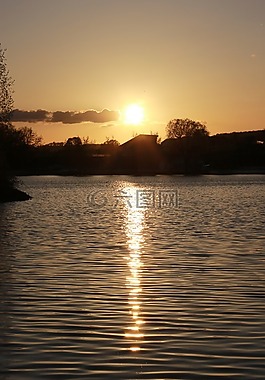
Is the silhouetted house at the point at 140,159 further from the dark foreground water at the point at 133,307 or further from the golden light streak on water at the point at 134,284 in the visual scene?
the dark foreground water at the point at 133,307

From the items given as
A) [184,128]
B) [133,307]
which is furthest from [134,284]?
[184,128]

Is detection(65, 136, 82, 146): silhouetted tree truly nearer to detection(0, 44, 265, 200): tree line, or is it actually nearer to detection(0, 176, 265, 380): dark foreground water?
detection(0, 44, 265, 200): tree line

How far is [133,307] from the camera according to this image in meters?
13.3

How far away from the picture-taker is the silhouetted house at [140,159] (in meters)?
179

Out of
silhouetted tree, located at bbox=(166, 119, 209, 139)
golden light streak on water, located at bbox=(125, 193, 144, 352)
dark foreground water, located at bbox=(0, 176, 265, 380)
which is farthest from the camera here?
silhouetted tree, located at bbox=(166, 119, 209, 139)

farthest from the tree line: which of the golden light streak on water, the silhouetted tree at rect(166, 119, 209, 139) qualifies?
the golden light streak on water

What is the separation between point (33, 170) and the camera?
161000 millimetres

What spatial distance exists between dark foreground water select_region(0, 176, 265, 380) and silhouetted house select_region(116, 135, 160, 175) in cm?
15194

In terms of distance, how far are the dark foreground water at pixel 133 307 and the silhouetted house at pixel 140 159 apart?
152 metres

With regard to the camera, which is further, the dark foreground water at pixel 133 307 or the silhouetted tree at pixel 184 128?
the silhouetted tree at pixel 184 128

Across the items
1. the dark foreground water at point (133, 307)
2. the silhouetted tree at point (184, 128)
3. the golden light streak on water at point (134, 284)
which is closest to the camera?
the dark foreground water at point (133, 307)

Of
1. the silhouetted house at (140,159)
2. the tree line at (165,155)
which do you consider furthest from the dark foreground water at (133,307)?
the silhouetted house at (140,159)

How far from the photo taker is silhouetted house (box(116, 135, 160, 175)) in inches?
7032

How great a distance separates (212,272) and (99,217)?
22.5 meters
